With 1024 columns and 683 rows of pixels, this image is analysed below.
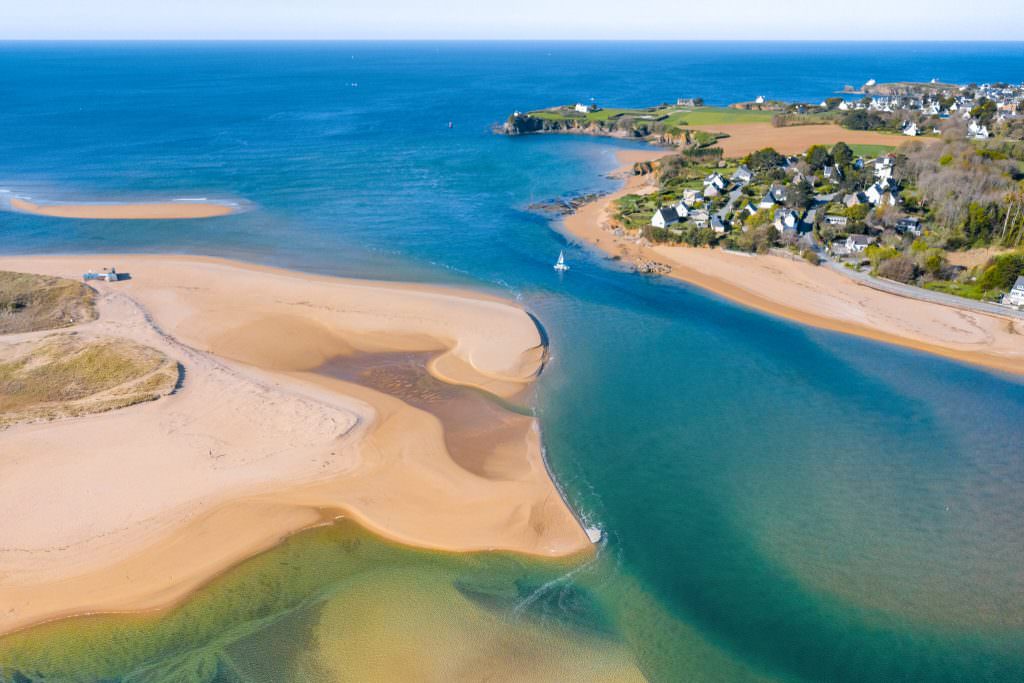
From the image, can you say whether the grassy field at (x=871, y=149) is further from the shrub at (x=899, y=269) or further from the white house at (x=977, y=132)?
the shrub at (x=899, y=269)

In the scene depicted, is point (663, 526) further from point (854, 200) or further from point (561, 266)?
point (854, 200)

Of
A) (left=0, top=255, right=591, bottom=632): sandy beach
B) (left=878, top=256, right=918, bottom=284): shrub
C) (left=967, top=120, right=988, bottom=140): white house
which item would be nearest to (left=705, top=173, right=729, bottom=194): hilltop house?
(left=878, top=256, right=918, bottom=284): shrub

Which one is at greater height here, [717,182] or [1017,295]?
[717,182]

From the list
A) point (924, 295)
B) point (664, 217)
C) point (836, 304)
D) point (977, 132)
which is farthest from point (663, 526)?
point (977, 132)

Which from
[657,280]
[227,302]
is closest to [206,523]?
[227,302]

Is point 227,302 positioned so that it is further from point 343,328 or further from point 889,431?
point 889,431

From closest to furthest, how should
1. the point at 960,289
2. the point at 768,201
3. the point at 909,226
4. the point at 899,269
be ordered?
the point at 960,289 < the point at 899,269 < the point at 909,226 < the point at 768,201

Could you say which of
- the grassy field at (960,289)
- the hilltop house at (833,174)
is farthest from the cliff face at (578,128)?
the grassy field at (960,289)

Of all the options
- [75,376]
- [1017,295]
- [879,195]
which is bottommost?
[75,376]
